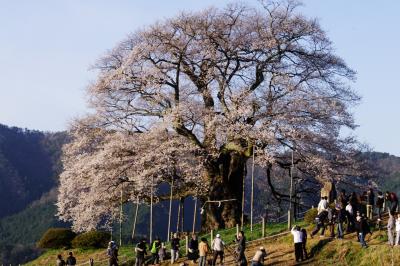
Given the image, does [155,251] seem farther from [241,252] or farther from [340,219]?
[340,219]

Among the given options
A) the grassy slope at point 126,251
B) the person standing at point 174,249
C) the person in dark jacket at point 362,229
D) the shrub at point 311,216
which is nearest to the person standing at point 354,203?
the person in dark jacket at point 362,229

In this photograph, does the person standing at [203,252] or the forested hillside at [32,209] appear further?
the forested hillside at [32,209]

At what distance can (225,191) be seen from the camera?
39.0m

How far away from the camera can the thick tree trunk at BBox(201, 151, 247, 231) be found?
1507 inches

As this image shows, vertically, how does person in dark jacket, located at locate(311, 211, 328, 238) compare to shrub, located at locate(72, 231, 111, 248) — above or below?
above

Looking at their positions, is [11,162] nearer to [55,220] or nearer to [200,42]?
[55,220]

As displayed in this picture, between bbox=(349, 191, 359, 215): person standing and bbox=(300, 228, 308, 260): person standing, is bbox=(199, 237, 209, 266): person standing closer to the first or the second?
bbox=(300, 228, 308, 260): person standing

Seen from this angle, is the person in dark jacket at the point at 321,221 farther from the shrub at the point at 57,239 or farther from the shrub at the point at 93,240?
the shrub at the point at 57,239

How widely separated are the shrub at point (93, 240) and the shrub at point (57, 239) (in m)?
1.77

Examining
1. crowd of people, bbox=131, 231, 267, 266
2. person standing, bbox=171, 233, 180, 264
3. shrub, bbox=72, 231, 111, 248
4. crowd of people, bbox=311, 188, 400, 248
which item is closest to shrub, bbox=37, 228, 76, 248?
shrub, bbox=72, 231, 111, 248

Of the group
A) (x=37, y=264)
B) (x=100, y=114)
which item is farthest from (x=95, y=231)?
(x=100, y=114)

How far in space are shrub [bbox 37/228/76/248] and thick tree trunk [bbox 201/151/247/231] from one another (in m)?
10.2

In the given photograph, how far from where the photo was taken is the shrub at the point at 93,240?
4062 cm

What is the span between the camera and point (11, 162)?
7785 inches
